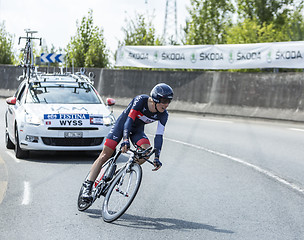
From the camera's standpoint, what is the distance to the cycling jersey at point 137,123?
639 centimetres

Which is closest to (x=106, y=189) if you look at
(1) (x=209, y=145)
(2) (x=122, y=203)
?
(2) (x=122, y=203)

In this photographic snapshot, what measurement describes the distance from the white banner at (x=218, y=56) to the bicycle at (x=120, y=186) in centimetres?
1477

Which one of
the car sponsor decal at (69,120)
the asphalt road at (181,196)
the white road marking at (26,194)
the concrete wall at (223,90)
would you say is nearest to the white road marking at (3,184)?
the asphalt road at (181,196)

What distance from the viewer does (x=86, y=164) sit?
10.6m

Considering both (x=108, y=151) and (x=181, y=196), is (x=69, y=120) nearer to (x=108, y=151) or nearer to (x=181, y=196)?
(x=181, y=196)

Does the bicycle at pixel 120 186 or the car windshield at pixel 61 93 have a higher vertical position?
the car windshield at pixel 61 93

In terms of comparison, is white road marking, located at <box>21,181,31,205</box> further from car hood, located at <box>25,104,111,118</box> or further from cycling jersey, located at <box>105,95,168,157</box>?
car hood, located at <box>25,104,111,118</box>

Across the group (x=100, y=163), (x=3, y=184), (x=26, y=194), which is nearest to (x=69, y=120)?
(x=3, y=184)

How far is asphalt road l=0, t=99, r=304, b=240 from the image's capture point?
612 cm

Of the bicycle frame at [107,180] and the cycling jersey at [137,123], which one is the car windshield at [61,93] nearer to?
the cycling jersey at [137,123]

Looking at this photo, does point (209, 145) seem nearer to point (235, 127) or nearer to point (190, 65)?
point (235, 127)

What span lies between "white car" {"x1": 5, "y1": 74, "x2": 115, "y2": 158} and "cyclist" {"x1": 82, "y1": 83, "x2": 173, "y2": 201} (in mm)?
3988

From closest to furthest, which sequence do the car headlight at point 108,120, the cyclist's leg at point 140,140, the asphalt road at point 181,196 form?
the asphalt road at point 181,196 < the cyclist's leg at point 140,140 < the car headlight at point 108,120

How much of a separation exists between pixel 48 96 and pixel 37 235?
6.32 meters
